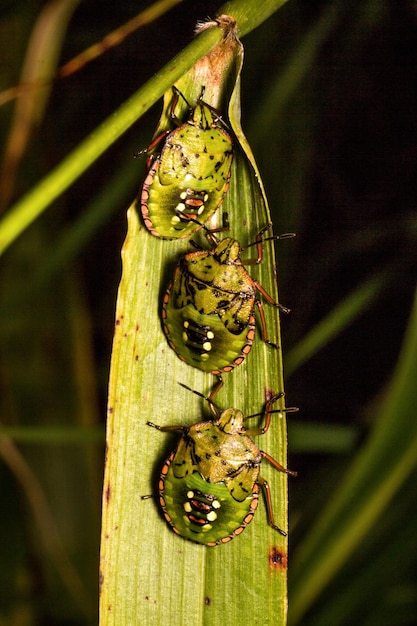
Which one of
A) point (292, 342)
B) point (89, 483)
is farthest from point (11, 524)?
point (292, 342)

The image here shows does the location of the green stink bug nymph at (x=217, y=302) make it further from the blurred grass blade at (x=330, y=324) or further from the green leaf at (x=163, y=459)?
the blurred grass blade at (x=330, y=324)

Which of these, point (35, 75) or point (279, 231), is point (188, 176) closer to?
point (279, 231)

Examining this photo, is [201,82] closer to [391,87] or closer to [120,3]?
[391,87]

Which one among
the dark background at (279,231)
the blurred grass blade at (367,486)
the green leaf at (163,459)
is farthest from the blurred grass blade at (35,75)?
the blurred grass blade at (367,486)

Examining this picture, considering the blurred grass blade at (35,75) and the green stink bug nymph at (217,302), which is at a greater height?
the blurred grass blade at (35,75)

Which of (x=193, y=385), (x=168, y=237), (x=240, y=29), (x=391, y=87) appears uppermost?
(x=391, y=87)

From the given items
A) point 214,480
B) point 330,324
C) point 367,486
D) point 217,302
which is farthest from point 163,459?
point 330,324
